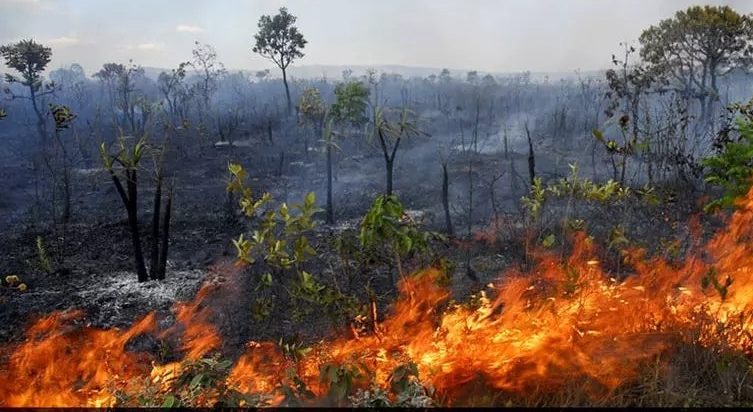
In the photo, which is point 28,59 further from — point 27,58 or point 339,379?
point 339,379

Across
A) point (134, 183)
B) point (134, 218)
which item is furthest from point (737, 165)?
point (134, 218)

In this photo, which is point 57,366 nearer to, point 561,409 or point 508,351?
point 508,351

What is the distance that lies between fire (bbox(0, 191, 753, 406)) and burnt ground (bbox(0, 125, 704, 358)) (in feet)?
2.45

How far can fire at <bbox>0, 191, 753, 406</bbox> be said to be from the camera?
3852mm

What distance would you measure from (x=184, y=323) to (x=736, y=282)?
6.12m

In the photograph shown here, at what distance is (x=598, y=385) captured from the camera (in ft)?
12.3

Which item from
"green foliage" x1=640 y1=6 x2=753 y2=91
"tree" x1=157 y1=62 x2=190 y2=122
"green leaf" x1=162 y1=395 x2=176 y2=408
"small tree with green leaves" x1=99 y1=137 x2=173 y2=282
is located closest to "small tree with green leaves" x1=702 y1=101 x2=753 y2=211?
"green leaf" x1=162 y1=395 x2=176 y2=408

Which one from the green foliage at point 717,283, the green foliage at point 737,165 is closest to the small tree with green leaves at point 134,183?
the green foliage at point 717,283

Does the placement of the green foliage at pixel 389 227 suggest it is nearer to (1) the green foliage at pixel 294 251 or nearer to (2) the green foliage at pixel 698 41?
(1) the green foliage at pixel 294 251

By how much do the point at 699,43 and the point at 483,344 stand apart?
19.4m

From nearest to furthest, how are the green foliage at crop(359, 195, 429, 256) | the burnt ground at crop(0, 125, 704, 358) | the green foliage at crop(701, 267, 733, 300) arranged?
1. the green foliage at crop(701, 267, 733, 300)
2. the green foliage at crop(359, 195, 429, 256)
3. the burnt ground at crop(0, 125, 704, 358)

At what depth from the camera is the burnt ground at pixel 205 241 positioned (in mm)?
6938

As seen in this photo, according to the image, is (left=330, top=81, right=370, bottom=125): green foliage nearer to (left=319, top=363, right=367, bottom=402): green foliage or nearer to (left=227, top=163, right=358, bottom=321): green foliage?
(left=227, top=163, right=358, bottom=321): green foliage

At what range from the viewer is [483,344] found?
Answer: 420 centimetres
